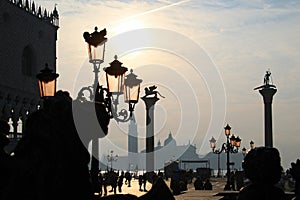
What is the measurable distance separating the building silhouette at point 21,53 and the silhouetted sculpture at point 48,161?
4300 cm

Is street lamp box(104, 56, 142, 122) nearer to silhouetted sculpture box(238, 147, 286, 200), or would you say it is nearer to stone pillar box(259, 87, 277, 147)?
silhouetted sculpture box(238, 147, 286, 200)

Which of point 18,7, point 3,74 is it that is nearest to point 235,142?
point 3,74

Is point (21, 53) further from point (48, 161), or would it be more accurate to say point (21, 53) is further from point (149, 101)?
point (48, 161)

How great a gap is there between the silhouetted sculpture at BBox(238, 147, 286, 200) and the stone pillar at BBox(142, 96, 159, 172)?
16.6 metres

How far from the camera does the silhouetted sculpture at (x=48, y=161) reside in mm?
4051

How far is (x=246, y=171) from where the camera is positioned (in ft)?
14.9

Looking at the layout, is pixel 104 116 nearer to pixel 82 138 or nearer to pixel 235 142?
pixel 82 138

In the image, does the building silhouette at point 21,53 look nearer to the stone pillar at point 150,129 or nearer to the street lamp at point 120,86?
the stone pillar at point 150,129

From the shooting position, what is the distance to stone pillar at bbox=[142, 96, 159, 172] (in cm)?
2144

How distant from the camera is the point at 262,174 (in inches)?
176

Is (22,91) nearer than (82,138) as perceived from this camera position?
No

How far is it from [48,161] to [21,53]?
4954 centimetres

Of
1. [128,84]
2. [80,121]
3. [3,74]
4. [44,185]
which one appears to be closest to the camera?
[44,185]

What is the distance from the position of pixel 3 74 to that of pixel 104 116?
45134 millimetres
